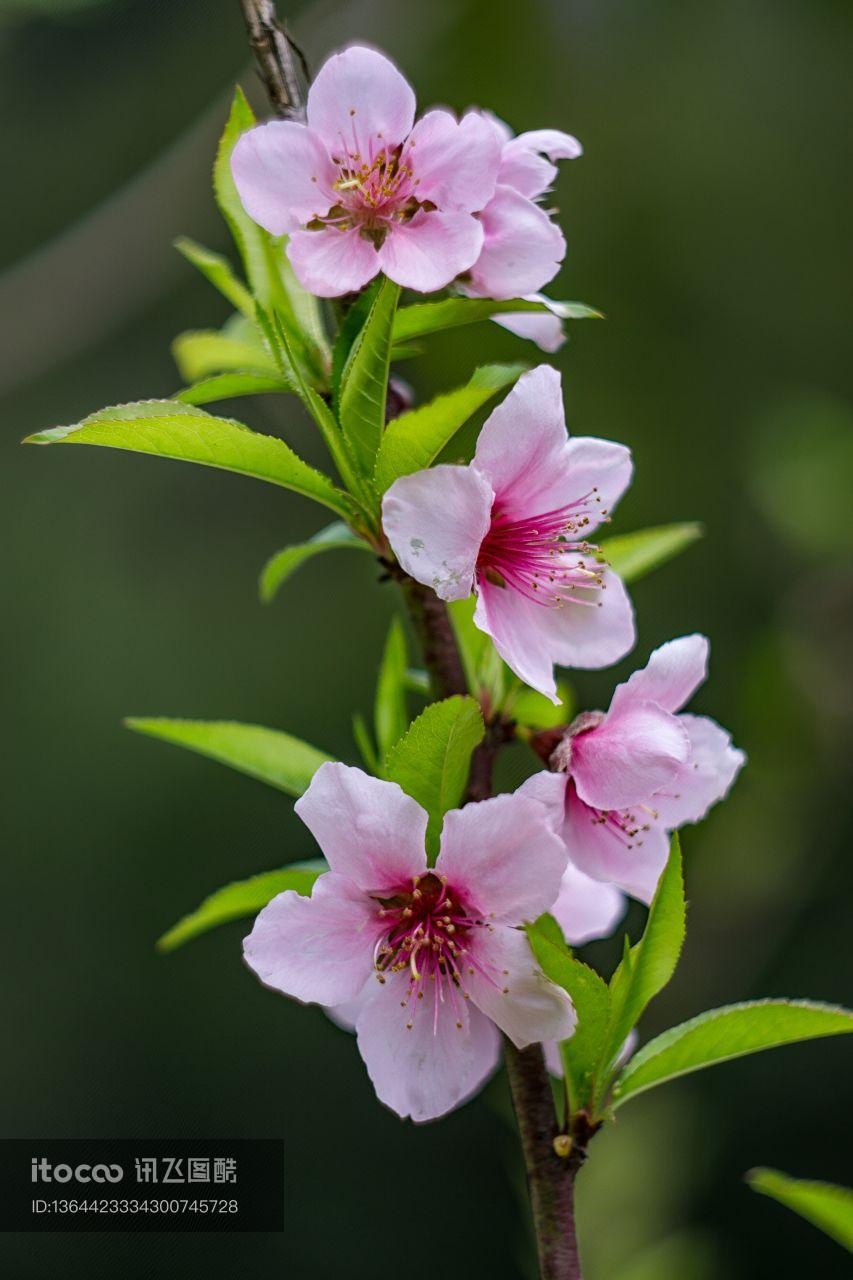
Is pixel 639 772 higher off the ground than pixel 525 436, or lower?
lower

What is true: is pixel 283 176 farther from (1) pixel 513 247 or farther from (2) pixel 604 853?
(2) pixel 604 853

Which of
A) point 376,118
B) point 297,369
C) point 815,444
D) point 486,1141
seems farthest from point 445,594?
point 486,1141

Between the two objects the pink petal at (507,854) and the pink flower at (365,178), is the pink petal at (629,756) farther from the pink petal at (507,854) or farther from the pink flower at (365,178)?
the pink flower at (365,178)

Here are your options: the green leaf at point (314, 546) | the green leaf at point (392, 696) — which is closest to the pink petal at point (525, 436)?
the green leaf at point (314, 546)

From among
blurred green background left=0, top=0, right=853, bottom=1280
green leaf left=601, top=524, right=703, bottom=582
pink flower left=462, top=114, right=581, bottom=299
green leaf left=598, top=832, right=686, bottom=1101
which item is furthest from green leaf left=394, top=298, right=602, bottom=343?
blurred green background left=0, top=0, right=853, bottom=1280

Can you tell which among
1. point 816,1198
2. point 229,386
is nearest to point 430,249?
point 229,386
